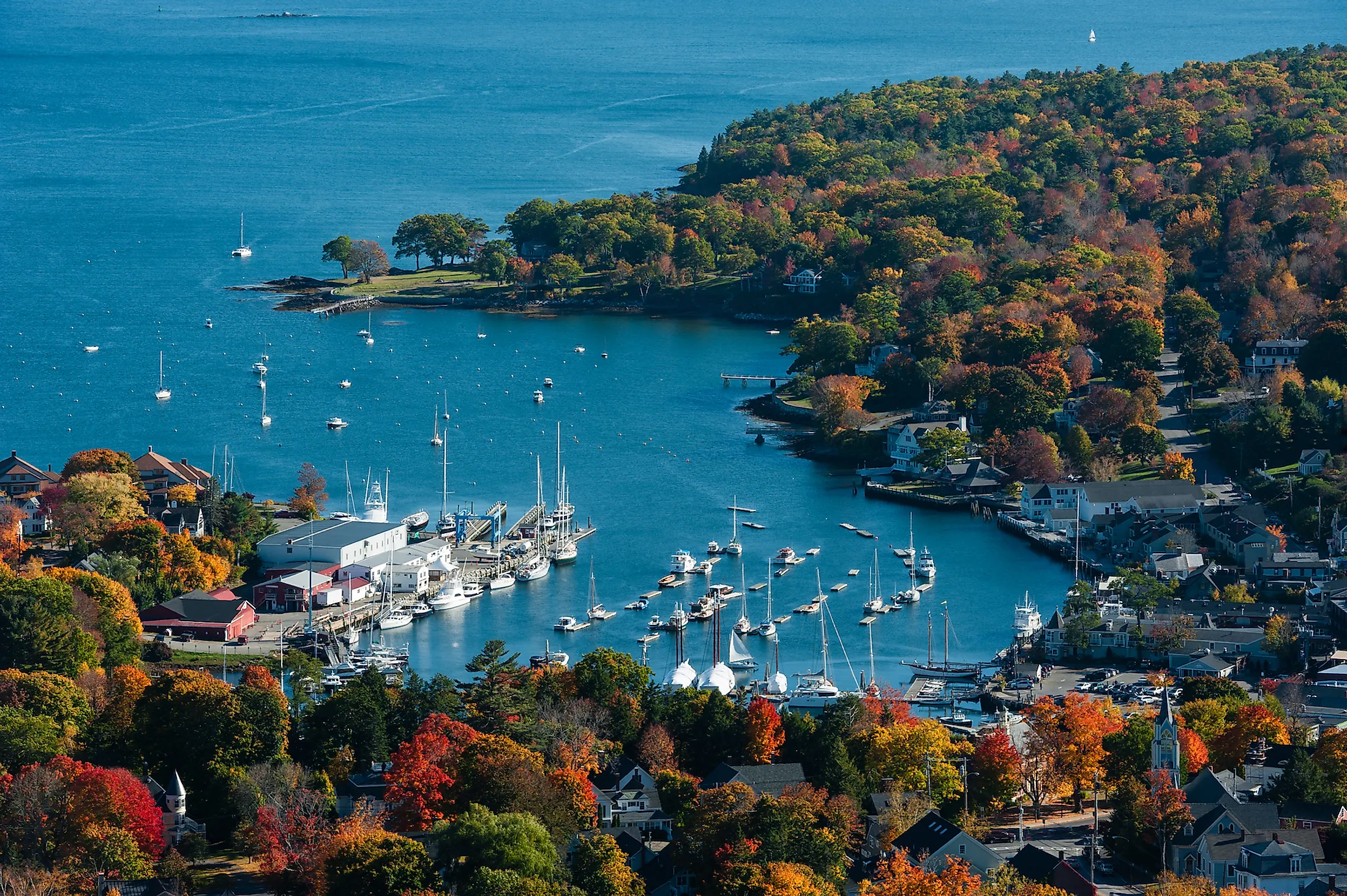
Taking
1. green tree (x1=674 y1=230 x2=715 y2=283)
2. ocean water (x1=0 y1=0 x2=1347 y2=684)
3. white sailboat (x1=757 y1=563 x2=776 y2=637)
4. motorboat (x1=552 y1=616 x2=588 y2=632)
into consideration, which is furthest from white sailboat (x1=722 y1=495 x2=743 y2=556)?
green tree (x1=674 y1=230 x2=715 y2=283)

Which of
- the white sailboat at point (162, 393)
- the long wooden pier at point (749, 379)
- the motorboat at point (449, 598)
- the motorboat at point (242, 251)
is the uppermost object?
the motorboat at point (242, 251)

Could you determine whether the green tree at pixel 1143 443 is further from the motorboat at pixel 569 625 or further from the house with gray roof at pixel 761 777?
the house with gray roof at pixel 761 777

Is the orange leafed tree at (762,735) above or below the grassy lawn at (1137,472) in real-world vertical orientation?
below

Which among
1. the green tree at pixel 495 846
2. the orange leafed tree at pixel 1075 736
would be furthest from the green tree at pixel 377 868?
the orange leafed tree at pixel 1075 736

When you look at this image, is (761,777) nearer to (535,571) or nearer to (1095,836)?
(1095,836)

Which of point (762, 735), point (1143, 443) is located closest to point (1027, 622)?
point (762, 735)

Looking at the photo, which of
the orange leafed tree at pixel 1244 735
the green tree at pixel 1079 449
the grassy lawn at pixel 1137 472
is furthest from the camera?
the green tree at pixel 1079 449

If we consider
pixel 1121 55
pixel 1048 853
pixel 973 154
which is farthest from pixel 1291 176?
pixel 1121 55
